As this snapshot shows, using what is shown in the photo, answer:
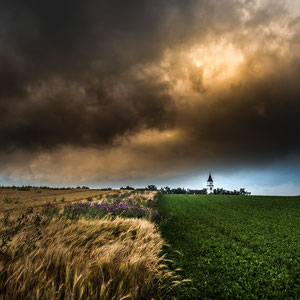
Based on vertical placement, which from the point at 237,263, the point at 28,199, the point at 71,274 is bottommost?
the point at 237,263

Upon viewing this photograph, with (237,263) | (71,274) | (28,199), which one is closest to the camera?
(71,274)

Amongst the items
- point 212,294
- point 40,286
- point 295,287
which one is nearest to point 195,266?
point 212,294

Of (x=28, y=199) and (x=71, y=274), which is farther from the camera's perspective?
(x=28, y=199)

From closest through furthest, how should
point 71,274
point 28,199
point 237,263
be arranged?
point 71,274 < point 237,263 < point 28,199

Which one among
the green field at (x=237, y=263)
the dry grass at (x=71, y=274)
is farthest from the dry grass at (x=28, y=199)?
the green field at (x=237, y=263)

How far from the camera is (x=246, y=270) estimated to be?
164 inches

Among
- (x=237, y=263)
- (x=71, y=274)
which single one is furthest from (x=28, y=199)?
(x=237, y=263)

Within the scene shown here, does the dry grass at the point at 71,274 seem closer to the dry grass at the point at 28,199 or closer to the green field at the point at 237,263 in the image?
the green field at the point at 237,263

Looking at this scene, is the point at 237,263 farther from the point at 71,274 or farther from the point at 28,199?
the point at 28,199

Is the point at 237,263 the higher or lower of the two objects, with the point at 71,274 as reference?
lower

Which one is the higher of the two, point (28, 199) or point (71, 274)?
point (71, 274)

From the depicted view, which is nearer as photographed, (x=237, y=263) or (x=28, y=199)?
(x=237, y=263)

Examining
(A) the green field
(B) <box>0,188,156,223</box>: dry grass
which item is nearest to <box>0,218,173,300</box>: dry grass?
(A) the green field

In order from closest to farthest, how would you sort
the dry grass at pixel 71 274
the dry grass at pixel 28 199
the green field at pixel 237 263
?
the dry grass at pixel 71 274 → the green field at pixel 237 263 → the dry grass at pixel 28 199
